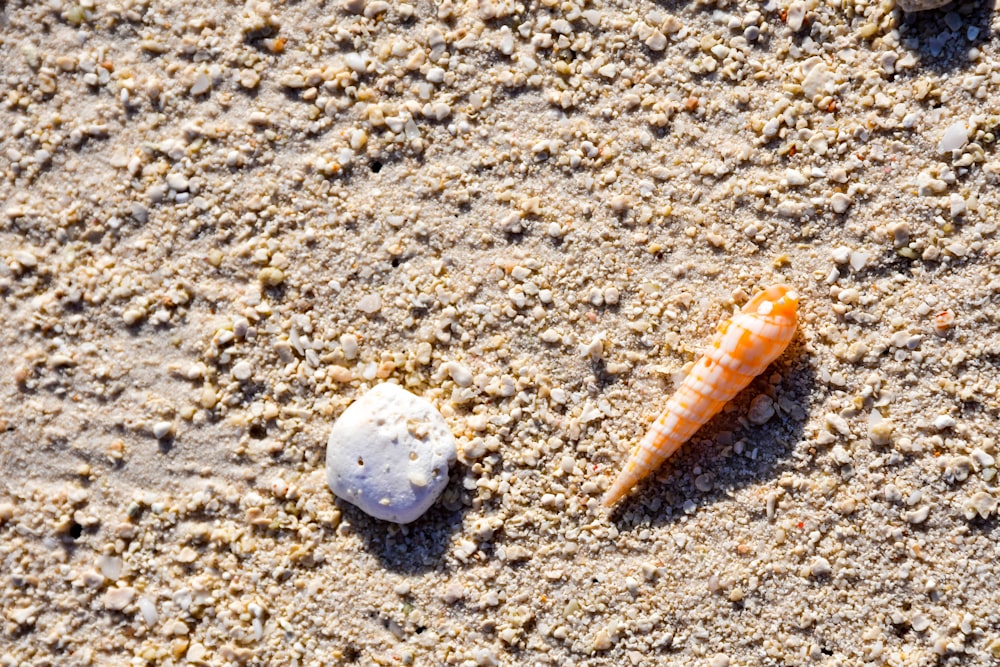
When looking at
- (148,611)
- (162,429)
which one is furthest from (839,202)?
(148,611)

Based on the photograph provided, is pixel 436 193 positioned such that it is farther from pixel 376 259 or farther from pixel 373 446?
pixel 373 446

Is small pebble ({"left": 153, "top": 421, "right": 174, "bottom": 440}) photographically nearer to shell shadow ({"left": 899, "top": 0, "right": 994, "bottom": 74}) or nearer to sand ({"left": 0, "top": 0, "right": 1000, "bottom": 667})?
sand ({"left": 0, "top": 0, "right": 1000, "bottom": 667})

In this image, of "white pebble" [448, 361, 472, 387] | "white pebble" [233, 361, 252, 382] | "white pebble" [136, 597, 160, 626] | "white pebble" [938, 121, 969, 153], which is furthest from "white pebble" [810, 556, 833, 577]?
"white pebble" [136, 597, 160, 626]

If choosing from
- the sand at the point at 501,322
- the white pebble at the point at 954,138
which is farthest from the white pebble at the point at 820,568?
the white pebble at the point at 954,138

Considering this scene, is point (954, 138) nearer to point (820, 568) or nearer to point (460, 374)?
point (820, 568)

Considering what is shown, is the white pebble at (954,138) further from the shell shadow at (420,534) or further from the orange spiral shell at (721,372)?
the shell shadow at (420,534)

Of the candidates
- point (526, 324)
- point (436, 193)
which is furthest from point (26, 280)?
point (526, 324)

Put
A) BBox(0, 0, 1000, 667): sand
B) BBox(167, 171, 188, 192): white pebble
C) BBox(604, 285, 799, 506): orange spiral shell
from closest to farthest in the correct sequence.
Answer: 1. BBox(604, 285, 799, 506): orange spiral shell
2. BBox(0, 0, 1000, 667): sand
3. BBox(167, 171, 188, 192): white pebble

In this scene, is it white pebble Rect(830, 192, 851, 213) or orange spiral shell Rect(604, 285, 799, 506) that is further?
white pebble Rect(830, 192, 851, 213)
